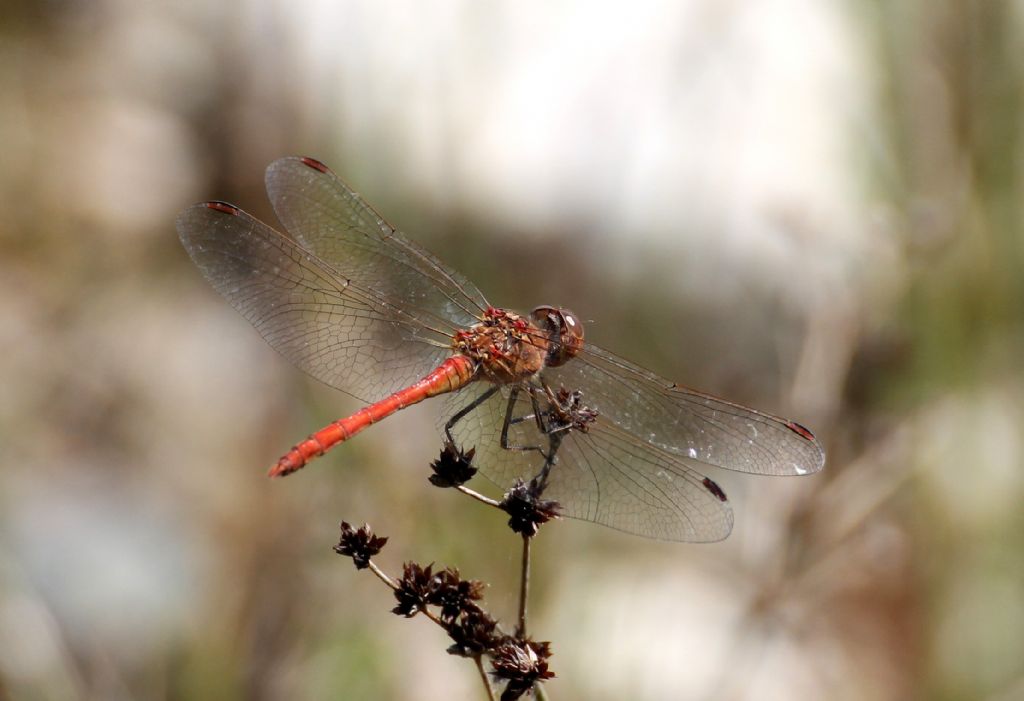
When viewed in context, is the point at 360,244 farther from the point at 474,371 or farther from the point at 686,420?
the point at 686,420

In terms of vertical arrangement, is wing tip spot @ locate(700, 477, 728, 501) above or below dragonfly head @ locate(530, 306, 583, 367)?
below

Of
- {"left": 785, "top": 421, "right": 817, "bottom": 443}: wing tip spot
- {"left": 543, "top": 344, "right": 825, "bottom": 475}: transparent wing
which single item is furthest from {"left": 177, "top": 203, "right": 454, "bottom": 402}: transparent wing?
{"left": 785, "top": 421, "right": 817, "bottom": 443}: wing tip spot

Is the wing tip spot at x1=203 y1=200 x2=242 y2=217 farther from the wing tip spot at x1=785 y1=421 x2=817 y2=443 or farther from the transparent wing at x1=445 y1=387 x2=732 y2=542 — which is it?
the wing tip spot at x1=785 y1=421 x2=817 y2=443

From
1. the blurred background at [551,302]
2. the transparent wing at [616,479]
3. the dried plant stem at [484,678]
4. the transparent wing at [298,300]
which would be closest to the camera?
the dried plant stem at [484,678]

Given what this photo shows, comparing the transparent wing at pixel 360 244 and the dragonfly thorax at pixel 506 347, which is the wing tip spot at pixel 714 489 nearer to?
the dragonfly thorax at pixel 506 347

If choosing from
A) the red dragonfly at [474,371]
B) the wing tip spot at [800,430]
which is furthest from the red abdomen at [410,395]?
the wing tip spot at [800,430]

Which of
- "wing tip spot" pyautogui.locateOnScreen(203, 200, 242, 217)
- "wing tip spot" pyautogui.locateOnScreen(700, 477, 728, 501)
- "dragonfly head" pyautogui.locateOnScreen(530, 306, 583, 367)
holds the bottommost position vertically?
"wing tip spot" pyautogui.locateOnScreen(700, 477, 728, 501)
